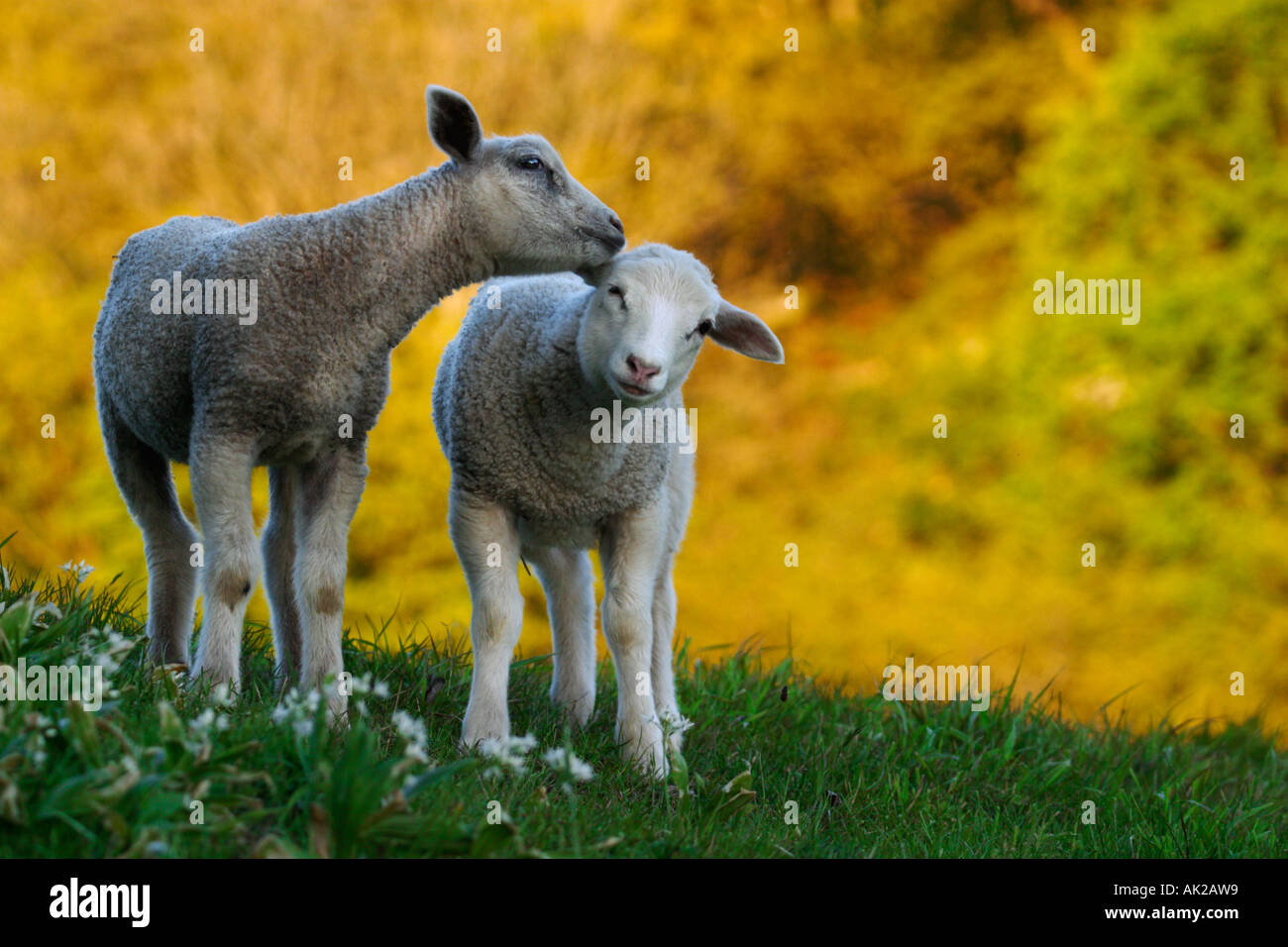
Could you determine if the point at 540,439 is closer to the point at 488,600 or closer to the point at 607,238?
the point at 488,600

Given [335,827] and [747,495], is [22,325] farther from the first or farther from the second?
[335,827]

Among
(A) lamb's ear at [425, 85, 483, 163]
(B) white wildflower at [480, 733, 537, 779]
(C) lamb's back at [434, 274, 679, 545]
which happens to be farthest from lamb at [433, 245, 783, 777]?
(A) lamb's ear at [425, 85, 483, 163]

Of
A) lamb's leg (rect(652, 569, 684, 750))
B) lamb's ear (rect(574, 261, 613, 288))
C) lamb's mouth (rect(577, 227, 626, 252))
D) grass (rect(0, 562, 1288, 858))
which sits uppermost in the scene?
lamb's mouth (rect(577, 227, 626, 252))

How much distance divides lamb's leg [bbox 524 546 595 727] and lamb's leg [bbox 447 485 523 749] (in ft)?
1.49

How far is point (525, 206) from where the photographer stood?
12.4 feet

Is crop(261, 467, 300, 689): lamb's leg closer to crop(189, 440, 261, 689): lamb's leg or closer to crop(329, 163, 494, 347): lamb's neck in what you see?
crop(189, 440, 261, 689): lamb's leg

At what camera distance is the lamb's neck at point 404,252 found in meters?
3.78

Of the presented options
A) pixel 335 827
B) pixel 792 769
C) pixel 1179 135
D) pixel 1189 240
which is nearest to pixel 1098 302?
pixel 1189 240

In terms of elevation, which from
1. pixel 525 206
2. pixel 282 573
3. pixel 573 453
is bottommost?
pixel 282 573

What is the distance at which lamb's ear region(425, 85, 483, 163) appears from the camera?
3.78 meters

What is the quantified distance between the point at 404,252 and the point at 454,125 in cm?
39

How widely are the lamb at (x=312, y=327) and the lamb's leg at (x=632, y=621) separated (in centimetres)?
78

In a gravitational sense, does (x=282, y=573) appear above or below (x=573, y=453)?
below

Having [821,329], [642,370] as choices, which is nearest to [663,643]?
Result: [642,370]
